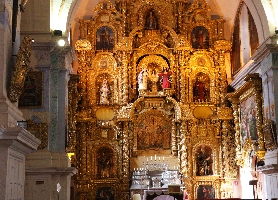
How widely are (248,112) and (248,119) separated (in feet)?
1.09

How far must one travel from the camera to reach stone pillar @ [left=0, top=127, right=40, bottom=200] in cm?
900

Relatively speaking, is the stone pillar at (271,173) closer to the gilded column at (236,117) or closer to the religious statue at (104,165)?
the gilded column at (236,117)

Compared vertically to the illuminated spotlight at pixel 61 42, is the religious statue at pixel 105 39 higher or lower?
higher

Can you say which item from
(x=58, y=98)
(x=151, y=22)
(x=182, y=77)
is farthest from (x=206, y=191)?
(x=58, y=98)

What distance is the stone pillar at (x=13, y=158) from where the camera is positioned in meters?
9.00

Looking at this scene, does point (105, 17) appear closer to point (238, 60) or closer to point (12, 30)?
point (238, 60)

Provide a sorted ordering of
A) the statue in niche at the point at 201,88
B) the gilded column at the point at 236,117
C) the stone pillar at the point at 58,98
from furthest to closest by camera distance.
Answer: the statue in niche at the point at 201,88 < the gilded column at the point at 236,117 < the stone pillar at the point at 58,98

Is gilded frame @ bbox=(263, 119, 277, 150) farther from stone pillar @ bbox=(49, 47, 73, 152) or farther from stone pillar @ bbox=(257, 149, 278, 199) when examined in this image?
stone pillar @ bbox=(49, 47, 73, 152)

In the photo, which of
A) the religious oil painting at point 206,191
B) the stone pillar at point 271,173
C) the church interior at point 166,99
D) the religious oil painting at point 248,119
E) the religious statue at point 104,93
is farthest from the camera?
the religious statue at point 104,93

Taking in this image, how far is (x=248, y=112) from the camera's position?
2169 cm

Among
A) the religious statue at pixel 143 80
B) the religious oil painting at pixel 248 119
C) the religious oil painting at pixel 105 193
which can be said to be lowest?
the religious oil painting at pixel 105 193

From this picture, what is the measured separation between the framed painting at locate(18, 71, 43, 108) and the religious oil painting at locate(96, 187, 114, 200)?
8290mm

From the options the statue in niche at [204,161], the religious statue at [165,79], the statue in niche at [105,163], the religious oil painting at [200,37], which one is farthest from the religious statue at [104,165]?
the religious oil painting at [200,37]

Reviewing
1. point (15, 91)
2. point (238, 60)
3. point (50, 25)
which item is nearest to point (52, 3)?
point (50, 25)
